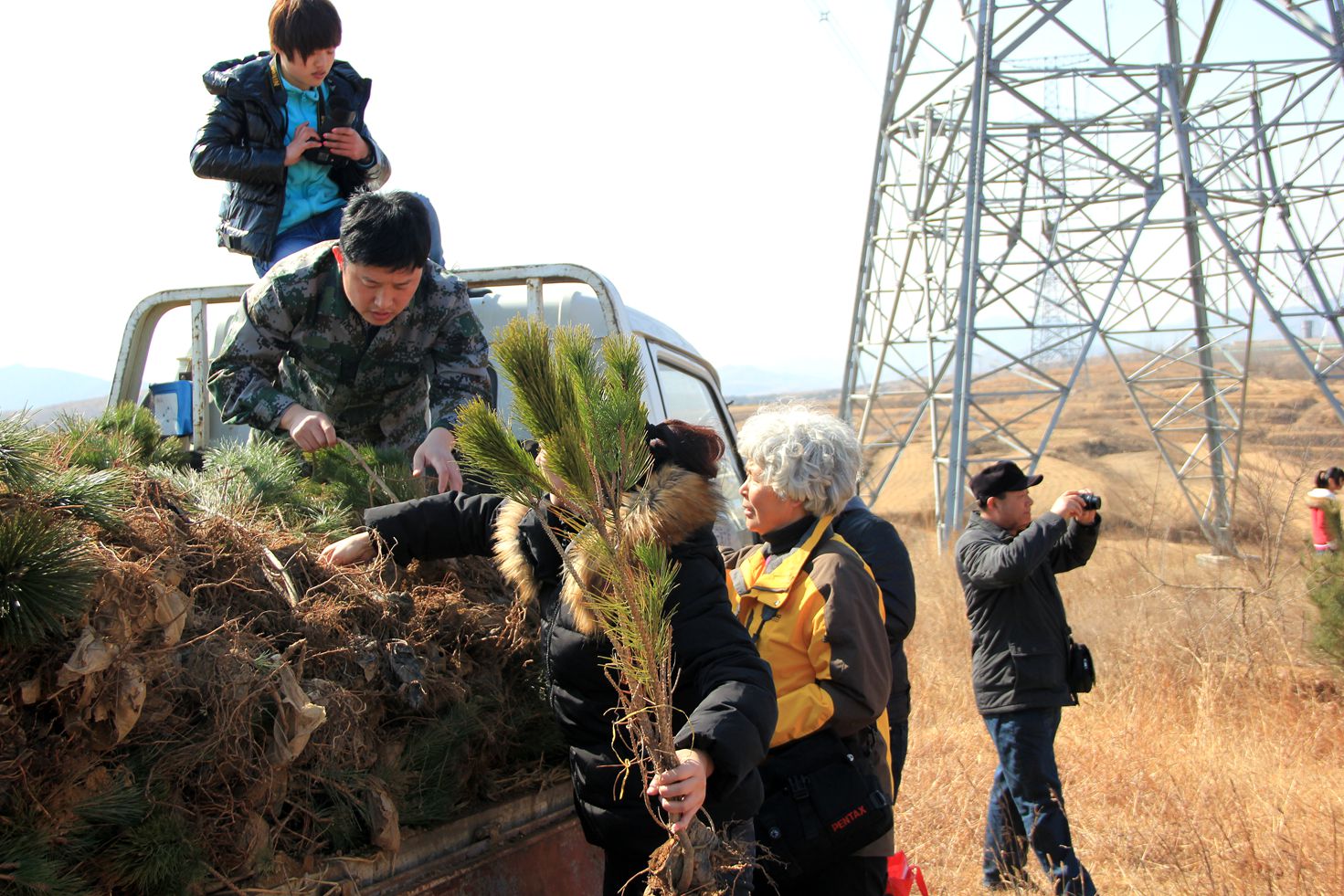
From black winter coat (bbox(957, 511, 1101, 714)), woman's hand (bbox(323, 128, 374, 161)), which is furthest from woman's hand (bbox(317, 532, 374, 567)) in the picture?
black winter coat (bbox(957, 511, 1101, 714))

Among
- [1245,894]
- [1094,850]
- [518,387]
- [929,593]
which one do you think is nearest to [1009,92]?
[929,593]

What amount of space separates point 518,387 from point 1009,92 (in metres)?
12.5

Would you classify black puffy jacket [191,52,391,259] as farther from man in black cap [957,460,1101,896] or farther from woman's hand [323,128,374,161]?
man in black cap [957,460,1101,896]

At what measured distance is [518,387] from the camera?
1.48m

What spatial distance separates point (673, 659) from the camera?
1.92m

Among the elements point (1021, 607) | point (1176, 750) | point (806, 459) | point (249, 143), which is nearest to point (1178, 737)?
point (1176, 750)

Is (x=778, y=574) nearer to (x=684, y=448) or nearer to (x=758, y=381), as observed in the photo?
(x=684, y=448)

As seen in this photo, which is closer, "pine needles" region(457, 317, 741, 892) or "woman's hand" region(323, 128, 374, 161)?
"pine needles" region(457, 317, 741, 892)

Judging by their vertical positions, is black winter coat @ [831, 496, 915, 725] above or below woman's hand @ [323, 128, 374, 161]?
below

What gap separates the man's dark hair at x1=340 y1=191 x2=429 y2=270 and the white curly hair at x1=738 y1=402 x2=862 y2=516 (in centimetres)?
98

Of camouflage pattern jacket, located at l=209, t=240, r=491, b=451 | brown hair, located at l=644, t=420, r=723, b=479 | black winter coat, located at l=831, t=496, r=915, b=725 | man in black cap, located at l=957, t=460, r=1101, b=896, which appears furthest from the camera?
man in black cap, located at l=957, t=460, r=1101, b=896

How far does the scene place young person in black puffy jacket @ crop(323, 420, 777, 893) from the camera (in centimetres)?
179

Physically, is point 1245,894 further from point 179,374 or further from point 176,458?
point 179,374

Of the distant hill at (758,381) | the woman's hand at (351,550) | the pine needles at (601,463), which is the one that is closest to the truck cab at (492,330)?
the woman's hand at (351,550)
